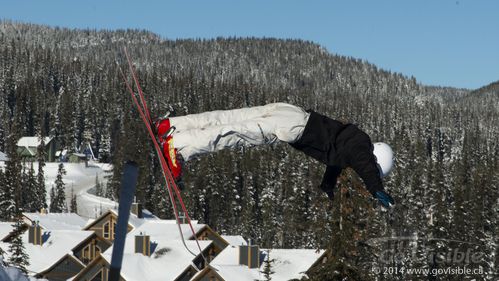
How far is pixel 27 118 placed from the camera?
14325cm

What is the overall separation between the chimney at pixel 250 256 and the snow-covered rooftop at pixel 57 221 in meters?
19.6

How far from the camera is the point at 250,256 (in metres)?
A: 44.8

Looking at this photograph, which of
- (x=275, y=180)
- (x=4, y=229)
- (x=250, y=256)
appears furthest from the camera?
(x=275, y=180)

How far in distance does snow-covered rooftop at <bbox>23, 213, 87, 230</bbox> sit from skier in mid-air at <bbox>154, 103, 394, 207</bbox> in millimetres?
50603

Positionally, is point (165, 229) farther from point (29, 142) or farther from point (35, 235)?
point (29, 142)

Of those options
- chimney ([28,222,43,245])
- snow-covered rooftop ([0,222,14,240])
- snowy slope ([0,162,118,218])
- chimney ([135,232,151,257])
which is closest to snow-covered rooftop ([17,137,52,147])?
snowy slope ([0,162,118,218])

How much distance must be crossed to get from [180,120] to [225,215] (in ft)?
268

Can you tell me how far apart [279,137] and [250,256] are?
114 ft

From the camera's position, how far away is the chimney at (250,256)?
44.7m

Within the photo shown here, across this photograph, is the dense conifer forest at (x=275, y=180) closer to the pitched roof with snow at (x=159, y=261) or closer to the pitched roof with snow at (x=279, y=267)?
the pitched roof with snow at (x=279, y=267)

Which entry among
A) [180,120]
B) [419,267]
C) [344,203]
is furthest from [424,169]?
[180,120]

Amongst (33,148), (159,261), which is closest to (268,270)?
(159,261)

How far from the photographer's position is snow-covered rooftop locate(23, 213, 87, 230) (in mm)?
60594

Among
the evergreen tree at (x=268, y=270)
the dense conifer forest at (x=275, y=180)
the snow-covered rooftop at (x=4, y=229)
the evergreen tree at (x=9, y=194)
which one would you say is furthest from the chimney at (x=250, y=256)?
the evergreen tree at (x=9, y=194)
